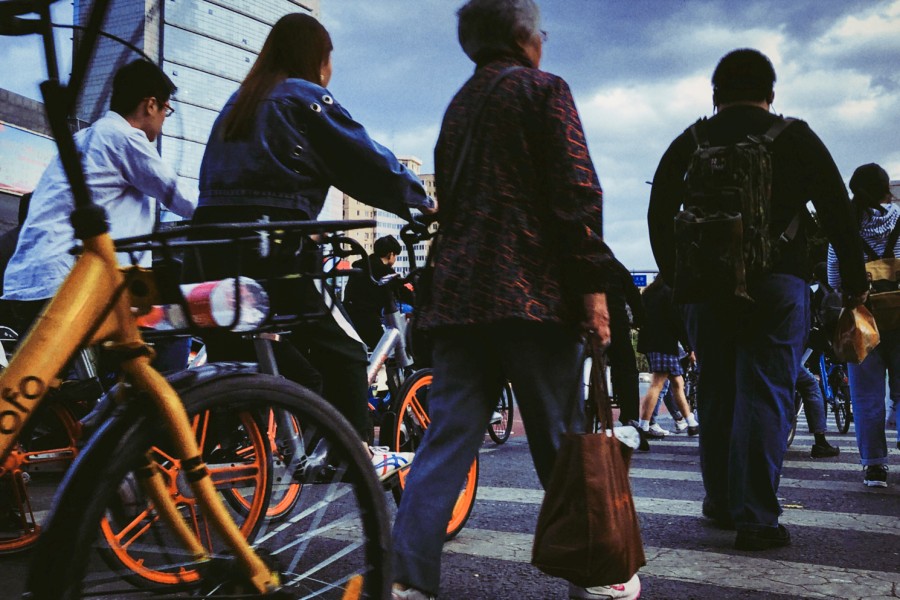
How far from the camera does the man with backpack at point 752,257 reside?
3562mm

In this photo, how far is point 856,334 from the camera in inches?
177

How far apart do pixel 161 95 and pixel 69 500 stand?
2.55 ft

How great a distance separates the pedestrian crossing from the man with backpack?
232mm

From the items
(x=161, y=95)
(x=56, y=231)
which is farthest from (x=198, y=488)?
(x=56, y=231)

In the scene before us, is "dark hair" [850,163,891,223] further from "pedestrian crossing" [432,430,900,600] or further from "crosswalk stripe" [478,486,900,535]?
"crosswalk stripe" [478,486,900,535]

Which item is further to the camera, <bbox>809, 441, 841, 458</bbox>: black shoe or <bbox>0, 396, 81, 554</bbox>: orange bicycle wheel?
<bbox>809, 441, 841, 458</bbox>: black shoe

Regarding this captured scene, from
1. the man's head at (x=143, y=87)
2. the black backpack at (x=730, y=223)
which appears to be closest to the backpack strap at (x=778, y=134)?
the black backpack at (x=730, y=223)

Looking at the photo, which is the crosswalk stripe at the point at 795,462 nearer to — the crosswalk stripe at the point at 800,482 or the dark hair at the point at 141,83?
the crosswalk stripe at the point at 800,482

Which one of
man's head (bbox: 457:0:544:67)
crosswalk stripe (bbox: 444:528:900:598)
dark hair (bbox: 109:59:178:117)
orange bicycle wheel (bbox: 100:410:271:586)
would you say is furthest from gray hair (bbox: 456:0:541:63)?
crosswalk stripe (bbox: 444:528:900:598)

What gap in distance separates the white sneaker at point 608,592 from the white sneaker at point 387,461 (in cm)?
119

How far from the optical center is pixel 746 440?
12.0ft

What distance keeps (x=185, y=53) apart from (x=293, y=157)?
41.0 inches

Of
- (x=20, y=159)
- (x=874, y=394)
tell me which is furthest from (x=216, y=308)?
(x=20, y=159)

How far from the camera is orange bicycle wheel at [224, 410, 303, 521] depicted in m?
1.89
